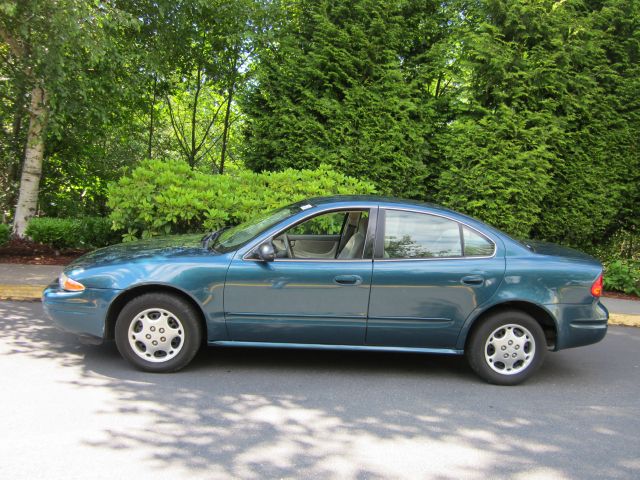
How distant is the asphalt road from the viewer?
334cm

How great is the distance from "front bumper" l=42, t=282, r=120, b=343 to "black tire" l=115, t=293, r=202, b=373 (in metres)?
0.16

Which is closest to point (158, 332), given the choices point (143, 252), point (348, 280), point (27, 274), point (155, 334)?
point (155, 334)

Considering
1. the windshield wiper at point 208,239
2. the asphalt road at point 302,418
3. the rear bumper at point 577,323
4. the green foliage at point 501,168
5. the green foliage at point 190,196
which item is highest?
the green foliage at point 501,168

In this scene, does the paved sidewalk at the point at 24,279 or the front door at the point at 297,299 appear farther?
the paved sidewalk at the point at 24,279

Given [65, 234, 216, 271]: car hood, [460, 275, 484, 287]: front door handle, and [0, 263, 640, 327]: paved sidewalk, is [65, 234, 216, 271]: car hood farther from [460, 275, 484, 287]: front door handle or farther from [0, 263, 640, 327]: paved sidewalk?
[0, 263, 640, 327]: paved sidewalk

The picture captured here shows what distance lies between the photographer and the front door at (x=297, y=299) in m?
4.65

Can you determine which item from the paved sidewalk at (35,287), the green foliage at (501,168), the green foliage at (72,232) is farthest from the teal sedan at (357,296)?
the green foliage at (72,232)

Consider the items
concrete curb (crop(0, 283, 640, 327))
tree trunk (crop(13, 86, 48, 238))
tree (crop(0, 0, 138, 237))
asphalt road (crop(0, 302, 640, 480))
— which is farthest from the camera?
tree trunk (crop(13, 86, 48, 238))

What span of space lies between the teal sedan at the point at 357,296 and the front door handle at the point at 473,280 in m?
0.01

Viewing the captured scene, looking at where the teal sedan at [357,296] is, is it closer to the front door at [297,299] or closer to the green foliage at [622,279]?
the front door at [297,299]

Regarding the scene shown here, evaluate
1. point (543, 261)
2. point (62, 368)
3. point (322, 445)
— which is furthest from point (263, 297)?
point (543, 261)

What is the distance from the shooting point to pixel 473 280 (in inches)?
186

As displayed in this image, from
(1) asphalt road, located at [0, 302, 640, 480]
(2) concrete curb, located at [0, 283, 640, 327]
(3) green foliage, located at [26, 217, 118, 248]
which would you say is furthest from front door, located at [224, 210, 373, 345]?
(3) green foliage, located at [26, 217, 118, 248]

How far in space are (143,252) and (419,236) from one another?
7.98ft
